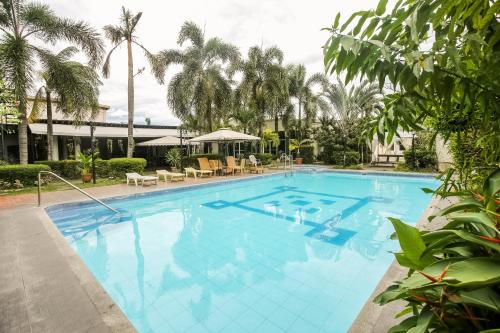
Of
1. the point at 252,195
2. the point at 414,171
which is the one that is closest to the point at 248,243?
the point at 252,195

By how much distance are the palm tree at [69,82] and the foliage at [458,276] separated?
1595 centimetres

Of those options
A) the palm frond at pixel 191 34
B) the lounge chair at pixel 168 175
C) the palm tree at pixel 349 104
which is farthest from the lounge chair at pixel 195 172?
the palm tree at pixel 349 104

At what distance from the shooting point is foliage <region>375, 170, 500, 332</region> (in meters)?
0.91

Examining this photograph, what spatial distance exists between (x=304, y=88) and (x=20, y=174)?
2218 cm

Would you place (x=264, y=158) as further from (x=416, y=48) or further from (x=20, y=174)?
(x=416, y=48)

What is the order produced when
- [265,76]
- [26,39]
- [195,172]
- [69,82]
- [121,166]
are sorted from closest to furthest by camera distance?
[26,39] < [69,82] < [121,166] < [195,172] < [265,76]

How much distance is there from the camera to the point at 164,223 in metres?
8.12

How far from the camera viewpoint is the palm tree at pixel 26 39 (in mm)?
10719

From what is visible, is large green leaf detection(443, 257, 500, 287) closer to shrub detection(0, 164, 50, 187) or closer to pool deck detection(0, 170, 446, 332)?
pool deck detection(0, 170, 446, 332)

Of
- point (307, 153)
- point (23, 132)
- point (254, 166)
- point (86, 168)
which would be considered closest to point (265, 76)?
point (254, 166)

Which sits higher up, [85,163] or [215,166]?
[85,163]

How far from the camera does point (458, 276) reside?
898mm

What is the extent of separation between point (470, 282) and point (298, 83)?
25196 mm

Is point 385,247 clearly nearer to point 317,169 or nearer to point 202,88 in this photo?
point 317,169
